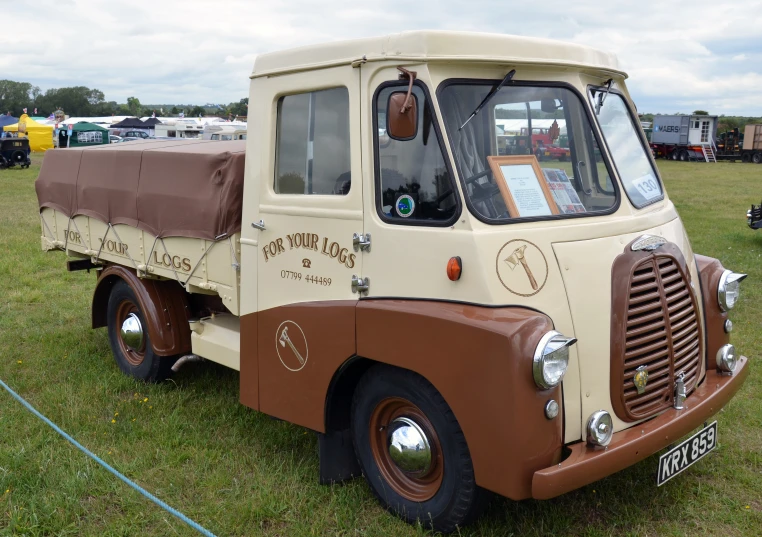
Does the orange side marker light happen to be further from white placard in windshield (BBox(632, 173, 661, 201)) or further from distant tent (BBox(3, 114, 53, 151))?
distant tent (BBox(3, 114, 53, 151))

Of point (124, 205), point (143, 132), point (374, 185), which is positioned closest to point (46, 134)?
point (143, 132)

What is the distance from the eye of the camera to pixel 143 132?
49.9m

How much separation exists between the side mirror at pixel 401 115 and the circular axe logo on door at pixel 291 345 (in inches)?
50.3

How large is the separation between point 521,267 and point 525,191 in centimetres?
45

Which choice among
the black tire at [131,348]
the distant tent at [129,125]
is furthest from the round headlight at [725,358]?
the distant tent at [129,125]

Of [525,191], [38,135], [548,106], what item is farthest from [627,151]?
[38,135]

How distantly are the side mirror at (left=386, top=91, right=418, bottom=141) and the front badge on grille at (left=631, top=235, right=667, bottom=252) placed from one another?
4.07ft

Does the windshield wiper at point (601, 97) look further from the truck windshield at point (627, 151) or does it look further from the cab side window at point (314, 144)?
the cab side window at point (314, 144)

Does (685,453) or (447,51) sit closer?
(447,51)

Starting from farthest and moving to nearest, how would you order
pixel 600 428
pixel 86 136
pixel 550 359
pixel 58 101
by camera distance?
pixel 58 101, pixel 86 136, pixel 600 428, pixel 550 359

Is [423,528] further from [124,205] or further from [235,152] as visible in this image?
[124,205]

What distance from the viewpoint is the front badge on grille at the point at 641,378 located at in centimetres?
346

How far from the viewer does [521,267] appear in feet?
10.9

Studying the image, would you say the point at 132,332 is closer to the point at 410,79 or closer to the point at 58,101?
the point at 410,79
